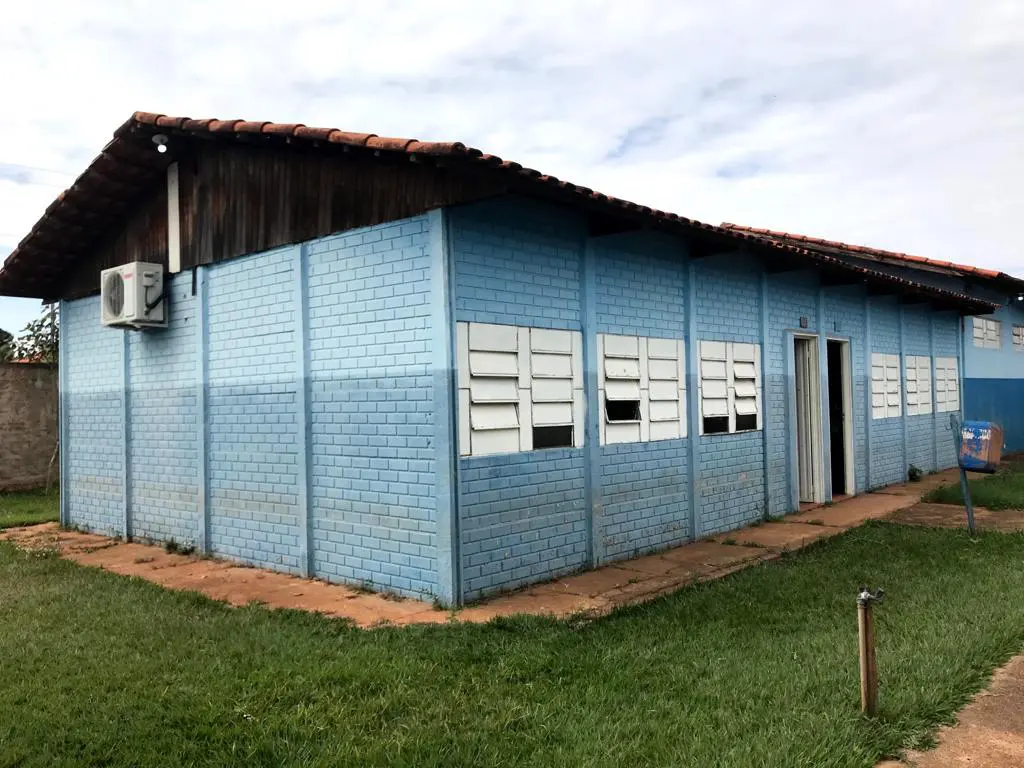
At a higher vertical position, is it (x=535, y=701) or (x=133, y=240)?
(x=133, y=240)

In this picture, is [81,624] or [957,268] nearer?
[81,624]

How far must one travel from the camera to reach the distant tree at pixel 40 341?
53.1 ft

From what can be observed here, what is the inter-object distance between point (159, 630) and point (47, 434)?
415 inches

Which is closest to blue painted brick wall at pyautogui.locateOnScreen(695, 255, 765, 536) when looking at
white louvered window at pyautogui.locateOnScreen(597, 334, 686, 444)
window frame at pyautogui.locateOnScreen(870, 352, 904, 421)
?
white louvered window at pyautogui.locateOnScreen(597, 334, 686, 444)

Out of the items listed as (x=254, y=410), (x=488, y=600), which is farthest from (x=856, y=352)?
(x=254, y=410)

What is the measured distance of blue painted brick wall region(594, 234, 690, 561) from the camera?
7367 millimetres

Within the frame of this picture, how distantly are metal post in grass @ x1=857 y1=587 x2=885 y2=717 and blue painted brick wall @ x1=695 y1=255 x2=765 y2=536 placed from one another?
15.4 feet

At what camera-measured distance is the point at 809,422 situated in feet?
35.8

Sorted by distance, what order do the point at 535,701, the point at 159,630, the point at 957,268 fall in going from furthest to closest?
the point at 957,268 → the point at 159,630 → the point at 535,701

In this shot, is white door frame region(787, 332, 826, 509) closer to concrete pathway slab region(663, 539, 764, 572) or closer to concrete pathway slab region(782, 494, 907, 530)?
concrete pathway slab region(782, 494, 907, 530)

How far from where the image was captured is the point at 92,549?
895 cm

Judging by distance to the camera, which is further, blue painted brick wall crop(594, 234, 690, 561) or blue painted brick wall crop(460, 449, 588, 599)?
blue painted brick wall crop(594, 234, 690, 561)

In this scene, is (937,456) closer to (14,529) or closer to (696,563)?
(696,563)

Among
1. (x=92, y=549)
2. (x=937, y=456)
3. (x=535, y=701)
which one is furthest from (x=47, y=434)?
(x=937, y=456)
